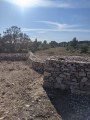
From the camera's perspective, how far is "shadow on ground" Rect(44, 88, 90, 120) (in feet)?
21.5

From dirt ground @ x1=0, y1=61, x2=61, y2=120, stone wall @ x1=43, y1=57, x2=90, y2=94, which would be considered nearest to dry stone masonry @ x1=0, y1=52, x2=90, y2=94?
stone wall @ x1=43, y1=57, x2=90, y2=94

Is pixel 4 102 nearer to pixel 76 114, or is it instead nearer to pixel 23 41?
pixel 76 114

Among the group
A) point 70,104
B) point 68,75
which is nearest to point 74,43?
point 68,75

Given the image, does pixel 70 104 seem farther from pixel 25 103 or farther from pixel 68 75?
pixel 25 103

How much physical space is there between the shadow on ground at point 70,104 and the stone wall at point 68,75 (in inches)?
10.5

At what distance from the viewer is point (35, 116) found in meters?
6.54

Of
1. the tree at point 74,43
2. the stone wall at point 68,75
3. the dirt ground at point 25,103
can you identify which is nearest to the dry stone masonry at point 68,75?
the stone wall at point 68,75

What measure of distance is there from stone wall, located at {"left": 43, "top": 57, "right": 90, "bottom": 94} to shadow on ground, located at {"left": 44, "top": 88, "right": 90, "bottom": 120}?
0.88 feet

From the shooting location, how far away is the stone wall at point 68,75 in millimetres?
7786

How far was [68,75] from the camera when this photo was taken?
816 centimetres

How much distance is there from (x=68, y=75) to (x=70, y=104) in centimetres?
127

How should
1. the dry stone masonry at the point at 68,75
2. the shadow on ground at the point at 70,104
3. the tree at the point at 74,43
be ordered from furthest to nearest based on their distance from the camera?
the tree at the point at 74,43, the dry stone masonry at the point at 68,75, the shadow on ground at the point at 70,104

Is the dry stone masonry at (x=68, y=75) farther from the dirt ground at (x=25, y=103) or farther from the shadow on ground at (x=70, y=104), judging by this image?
the dirt ground at (x=25, y=103)

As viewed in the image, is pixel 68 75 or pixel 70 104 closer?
pixel 70 104
